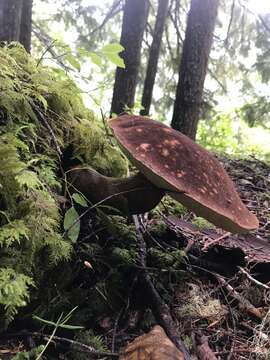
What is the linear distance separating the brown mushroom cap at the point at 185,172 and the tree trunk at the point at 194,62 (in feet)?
12.7

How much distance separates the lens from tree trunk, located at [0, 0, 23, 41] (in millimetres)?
3893

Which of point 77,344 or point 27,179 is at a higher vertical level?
point 27,179

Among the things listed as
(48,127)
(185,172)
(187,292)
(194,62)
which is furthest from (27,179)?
(194,62)

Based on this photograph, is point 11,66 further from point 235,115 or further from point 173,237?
point 235,115

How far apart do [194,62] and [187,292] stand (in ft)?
13.8

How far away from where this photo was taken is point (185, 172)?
4.90 feet

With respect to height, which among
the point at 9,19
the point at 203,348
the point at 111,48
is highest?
the point at 9,19

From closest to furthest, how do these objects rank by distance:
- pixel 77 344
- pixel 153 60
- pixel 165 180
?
pixel 77 344
pixel 165 180
pixel 153 60

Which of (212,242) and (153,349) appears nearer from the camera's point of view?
(153,349)

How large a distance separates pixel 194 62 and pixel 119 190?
412 centimetres

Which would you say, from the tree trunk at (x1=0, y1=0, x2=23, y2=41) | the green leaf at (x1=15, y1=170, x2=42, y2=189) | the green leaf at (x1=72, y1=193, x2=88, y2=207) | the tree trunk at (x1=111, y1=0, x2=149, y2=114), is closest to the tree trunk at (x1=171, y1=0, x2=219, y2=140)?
the tree trunk at (x1=111, y1=0, x2=149, y2=114)

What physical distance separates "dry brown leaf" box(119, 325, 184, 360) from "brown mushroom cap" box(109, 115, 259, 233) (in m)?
0.47

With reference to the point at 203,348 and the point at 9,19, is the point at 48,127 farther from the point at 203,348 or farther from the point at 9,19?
the point at 9,19

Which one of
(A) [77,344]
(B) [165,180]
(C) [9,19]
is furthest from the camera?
(C) [9,19]
